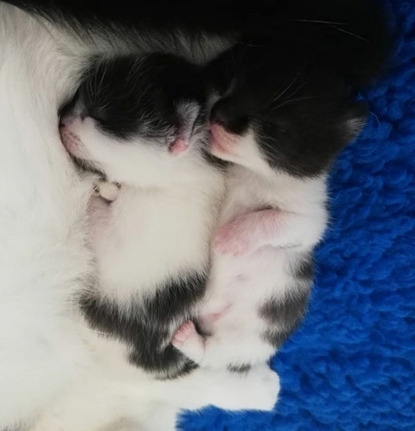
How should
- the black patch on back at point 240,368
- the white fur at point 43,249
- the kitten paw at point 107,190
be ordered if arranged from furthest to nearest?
the black patch on back at point 240,368 → the kitten paw at point 107,190 → the white fur at point 43,249

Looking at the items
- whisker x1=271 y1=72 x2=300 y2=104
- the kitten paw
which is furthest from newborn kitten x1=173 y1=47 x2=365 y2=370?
the kitten paw

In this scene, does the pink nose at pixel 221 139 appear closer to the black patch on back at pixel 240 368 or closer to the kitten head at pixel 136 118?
the kitten head at pixel 136 118

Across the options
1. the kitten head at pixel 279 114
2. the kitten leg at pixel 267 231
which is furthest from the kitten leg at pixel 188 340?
the kitten head at pixel 279 114

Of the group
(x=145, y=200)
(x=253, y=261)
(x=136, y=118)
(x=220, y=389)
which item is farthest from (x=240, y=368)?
(x=136, y=118)

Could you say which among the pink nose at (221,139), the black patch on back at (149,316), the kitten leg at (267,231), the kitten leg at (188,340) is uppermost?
the pink nose at (221,139)

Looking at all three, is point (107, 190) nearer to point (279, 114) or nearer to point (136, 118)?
point (136, 118)

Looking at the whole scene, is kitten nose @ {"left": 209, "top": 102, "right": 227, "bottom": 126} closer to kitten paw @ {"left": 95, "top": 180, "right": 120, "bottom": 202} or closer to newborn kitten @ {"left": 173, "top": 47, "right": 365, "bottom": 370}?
newborn kitten @ {"left": 173, "top": 47, "right": 365, "bottom": 370}

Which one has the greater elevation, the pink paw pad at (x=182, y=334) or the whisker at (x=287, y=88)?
the whisker at (x=287, y=88)

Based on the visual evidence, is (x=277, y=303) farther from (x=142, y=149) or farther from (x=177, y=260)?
(x=142, y=149)
